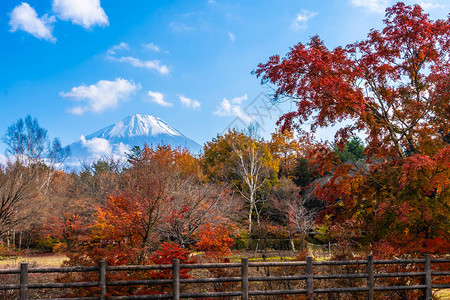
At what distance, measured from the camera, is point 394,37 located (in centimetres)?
1078

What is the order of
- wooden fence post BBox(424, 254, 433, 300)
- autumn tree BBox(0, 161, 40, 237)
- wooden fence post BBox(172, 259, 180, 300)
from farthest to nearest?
autumn tree BBox(0, 161, 40, 237), wooden fence post BBox(424, 254, 433, 300), wooden fence post BBox(172, 259, 180, 300)

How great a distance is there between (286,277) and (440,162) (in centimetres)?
423

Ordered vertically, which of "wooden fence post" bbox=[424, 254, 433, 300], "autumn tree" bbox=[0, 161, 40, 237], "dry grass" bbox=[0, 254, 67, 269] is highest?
"autumn tree" bbox=[0, 161, 40, 237]

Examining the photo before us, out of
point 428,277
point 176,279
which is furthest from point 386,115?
point 176,279

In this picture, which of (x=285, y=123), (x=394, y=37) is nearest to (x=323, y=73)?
(x=285, y=123)

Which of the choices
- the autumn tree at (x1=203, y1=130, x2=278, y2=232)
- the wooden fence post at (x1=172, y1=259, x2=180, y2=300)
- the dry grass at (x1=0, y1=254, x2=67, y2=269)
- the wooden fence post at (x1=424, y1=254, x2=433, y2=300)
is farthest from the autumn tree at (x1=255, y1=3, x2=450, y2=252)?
the autumn tree at (x1=203, y1=130, x2=278, y2=232)

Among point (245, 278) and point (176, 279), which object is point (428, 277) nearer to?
point (245, 278)

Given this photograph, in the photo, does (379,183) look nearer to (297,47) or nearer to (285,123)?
(285,123)

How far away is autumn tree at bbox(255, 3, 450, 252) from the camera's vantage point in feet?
28.1

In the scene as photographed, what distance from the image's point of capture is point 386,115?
408 inches

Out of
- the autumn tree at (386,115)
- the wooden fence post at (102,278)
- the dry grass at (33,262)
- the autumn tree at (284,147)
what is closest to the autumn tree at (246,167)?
the autumn tree at (284,147)

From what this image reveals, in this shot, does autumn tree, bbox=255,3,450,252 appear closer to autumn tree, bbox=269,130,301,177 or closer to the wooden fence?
the wooden fence

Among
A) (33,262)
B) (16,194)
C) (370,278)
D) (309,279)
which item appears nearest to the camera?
(309,279)

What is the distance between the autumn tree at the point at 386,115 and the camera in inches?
337
